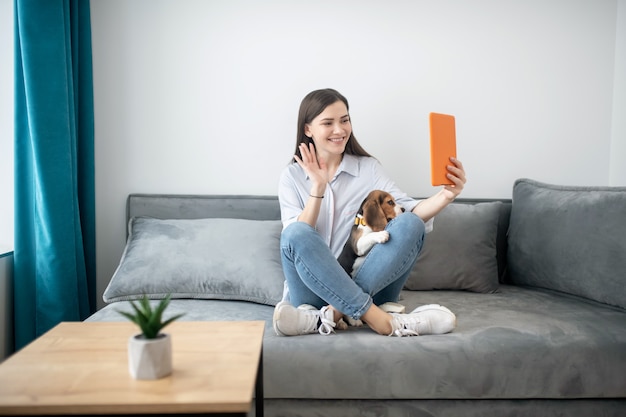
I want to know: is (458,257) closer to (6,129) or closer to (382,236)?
(382,236)

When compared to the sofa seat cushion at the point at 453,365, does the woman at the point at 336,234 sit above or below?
above

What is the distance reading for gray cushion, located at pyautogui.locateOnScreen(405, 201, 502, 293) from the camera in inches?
96.1

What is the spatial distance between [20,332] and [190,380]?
1.53 m

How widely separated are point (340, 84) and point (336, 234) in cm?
90

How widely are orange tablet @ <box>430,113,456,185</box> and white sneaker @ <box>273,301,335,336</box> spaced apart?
61 centimetres

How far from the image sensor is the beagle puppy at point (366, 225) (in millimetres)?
1995

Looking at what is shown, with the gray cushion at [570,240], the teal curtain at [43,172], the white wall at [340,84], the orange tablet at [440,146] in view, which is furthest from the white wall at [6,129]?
the gray cushion at [570,240]

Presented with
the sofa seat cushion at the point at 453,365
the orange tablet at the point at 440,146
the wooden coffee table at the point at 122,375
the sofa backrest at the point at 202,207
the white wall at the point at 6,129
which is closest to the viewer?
the wooden coffee table at the point at 122,375

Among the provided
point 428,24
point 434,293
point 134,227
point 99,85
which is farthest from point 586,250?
point 99,85

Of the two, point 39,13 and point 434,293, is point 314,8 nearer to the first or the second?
point 39,13

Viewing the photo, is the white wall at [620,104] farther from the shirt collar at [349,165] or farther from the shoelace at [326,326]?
the shoelace at [326,326]

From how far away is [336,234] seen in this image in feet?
7.07

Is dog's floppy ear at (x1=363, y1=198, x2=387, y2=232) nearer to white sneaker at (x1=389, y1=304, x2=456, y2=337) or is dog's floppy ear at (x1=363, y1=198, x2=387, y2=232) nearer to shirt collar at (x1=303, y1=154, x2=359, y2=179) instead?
shirt collar at (x1=303, y1=154, x2=359, y2=179)

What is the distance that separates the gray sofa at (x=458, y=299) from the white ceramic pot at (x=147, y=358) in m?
0.64
